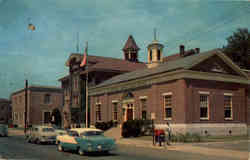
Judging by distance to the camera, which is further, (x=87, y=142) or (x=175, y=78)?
(x=175, y=78)

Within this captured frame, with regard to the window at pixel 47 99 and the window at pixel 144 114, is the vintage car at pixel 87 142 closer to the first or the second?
the window at pixel 144 114

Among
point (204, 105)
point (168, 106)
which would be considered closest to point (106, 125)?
point (168, 106)

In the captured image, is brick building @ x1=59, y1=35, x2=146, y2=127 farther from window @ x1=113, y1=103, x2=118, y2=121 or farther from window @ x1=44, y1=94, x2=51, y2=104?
window @ x1=44, y1=94, x2=51, y2=104

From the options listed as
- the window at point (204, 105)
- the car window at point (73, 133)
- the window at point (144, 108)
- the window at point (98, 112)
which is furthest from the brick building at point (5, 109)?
the car window at point (73, 133)

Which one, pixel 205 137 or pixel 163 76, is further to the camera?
pixel 163 76

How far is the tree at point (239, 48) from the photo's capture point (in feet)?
187

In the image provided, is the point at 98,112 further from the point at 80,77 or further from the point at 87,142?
the point at 87,142

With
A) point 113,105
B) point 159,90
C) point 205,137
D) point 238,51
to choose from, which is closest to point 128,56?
point 238,51

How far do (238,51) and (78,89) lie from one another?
1160 inches

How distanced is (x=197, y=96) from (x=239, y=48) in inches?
1253

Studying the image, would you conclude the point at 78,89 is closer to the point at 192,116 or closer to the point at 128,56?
the point at 128,56

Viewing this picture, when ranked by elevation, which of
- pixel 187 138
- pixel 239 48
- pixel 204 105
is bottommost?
pixel 187 138

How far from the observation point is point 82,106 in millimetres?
52750

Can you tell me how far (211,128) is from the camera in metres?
31.7
